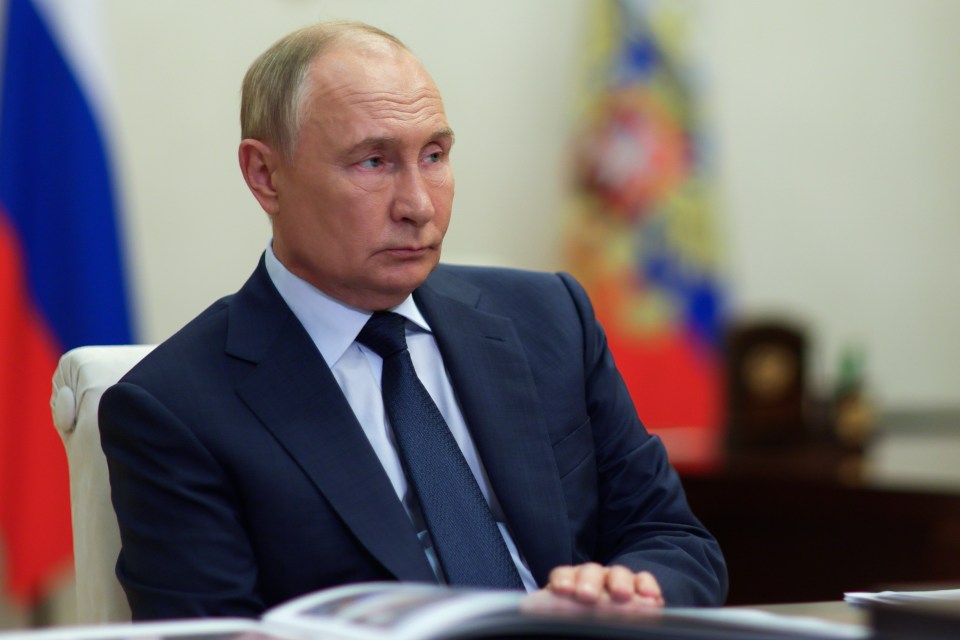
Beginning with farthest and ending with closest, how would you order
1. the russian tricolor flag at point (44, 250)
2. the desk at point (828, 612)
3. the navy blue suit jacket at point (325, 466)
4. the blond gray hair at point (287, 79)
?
the russian tricolor flag at point (44, 250), the blond gray hair at point (287, 79), the navy blue suit jacket at point (325, 466), the desk at point (828, 612)

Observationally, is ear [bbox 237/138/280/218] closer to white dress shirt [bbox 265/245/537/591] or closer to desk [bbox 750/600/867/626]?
white dress shirt [bbox 265/245/537/591]

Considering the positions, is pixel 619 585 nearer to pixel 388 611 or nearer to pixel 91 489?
pixel 388 611

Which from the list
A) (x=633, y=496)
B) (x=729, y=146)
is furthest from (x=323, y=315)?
(x=729, y=146)

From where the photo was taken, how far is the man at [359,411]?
176 cm

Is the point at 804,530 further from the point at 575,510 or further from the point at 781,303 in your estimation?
the point at 575,510

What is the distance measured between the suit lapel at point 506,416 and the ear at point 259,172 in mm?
293

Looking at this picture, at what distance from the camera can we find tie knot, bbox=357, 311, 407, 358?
77.3 inches

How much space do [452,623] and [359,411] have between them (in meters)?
0.80

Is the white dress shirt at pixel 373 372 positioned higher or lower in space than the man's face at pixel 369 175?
lower

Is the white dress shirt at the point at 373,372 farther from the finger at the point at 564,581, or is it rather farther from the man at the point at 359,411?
the finger at the point at 564,581

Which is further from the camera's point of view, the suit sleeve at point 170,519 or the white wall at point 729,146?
the white wall at point 729,146

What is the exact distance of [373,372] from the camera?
6.43ft

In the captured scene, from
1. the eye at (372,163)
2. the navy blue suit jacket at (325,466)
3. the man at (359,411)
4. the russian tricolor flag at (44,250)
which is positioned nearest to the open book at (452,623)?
the man at (359,411)

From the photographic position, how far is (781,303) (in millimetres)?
5523
